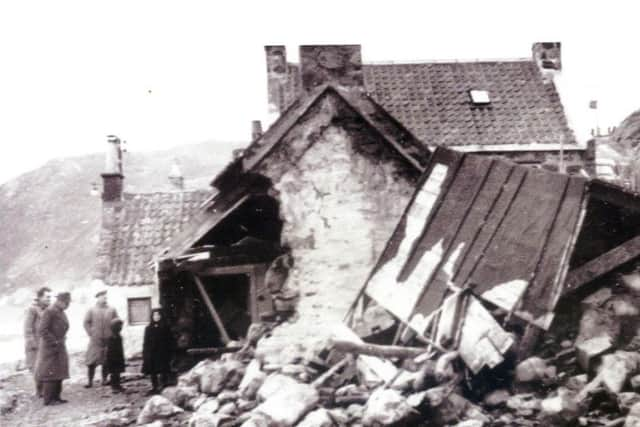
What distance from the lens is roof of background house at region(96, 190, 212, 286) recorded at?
1614 cm

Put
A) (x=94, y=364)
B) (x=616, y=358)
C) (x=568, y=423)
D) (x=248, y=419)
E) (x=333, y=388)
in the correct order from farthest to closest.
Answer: (x=94, y=364) → (x=333, y=388) → (x=248, y=419) → (x=616, y=358) → (x=568, y=423)

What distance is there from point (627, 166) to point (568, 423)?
391 inches

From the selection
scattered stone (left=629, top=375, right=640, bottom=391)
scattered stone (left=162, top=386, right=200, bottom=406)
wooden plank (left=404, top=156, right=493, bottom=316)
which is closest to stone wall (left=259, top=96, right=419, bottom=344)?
wooden plank (left=404, top=156, right=493, bottom=316)

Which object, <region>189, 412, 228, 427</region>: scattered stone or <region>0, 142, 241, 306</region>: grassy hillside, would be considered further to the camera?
<region>0, 142, 241, 306</region>: grassy hillside

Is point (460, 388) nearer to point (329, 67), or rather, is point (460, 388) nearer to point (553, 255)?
point (553, 255)

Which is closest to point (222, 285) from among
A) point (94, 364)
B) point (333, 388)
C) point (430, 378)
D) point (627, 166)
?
point (94, 364)

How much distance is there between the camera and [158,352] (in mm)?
9156

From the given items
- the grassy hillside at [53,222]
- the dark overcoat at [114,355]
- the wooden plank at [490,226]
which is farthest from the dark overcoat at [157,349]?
the grassy hillside at [53,222]

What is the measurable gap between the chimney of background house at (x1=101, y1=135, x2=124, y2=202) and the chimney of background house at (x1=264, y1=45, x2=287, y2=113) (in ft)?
15.2

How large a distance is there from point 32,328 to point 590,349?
930cm

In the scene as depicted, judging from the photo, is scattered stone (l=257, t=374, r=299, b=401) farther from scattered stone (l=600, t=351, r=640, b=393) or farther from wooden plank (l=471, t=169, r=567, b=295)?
scattered stone (l=600, t=351, r=640, b=393)

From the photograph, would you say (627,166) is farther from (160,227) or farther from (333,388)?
(160,227)

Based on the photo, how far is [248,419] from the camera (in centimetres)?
568

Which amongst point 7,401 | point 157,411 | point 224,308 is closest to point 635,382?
point 157,411
